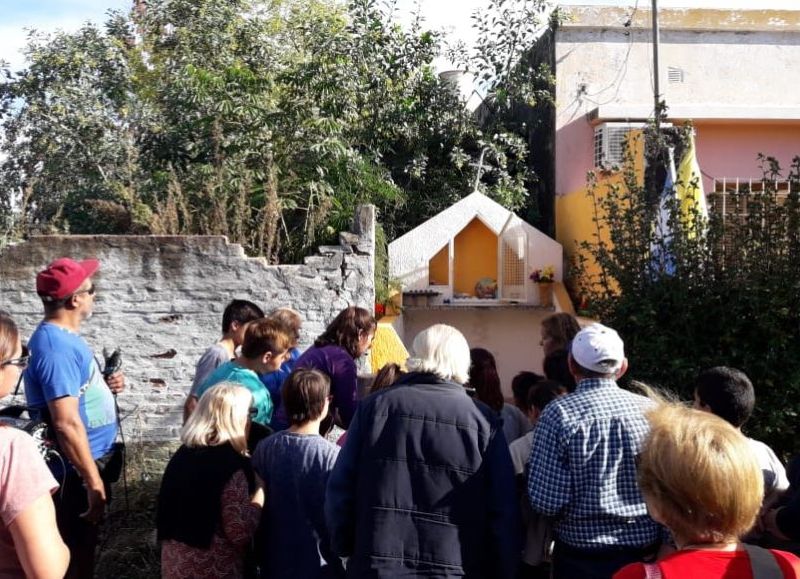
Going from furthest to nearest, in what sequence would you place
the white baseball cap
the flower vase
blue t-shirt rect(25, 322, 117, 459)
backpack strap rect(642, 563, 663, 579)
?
the flower vase, blue t-shirt rect(25, 322, 117, 459), the white baseball cap, backpack strap rect(642, 563, 663, 579)

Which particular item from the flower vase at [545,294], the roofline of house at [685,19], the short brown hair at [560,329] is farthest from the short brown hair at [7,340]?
the roofline of house at [685,19]

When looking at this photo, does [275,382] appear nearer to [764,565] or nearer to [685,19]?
[764,565]

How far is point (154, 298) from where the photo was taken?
7969mm

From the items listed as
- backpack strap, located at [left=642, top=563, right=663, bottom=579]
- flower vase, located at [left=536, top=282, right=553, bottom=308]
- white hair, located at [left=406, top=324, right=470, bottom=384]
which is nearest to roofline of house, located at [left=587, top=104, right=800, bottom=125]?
flower vase, located at [left=536, top=282, right=553, bottom=308]

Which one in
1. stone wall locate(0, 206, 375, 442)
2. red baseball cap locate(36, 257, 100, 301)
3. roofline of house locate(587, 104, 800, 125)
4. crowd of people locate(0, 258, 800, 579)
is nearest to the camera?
crowd of people locate(0, 258, 800, 579)

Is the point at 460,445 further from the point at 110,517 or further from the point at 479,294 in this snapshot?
the point at 479,294

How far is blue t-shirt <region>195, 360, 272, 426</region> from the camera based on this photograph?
4516 millimetres

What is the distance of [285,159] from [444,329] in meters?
6.89

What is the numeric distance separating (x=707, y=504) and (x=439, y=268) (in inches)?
376

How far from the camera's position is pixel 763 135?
1316 centimetres

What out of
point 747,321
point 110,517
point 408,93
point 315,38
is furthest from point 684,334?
point 315,38

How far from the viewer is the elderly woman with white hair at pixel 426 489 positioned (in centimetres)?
319

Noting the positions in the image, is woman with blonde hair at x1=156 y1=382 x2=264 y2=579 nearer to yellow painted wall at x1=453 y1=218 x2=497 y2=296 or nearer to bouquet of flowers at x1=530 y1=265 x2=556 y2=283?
bouquet of flowers at x1=530 y1=265 x2=556 y2=283

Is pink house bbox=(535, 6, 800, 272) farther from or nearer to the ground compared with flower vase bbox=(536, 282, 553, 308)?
farther from the ground
